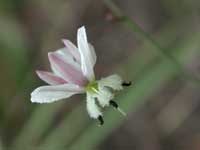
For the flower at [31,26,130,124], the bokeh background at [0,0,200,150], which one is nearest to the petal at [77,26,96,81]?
the flower at [31,26,130,124]

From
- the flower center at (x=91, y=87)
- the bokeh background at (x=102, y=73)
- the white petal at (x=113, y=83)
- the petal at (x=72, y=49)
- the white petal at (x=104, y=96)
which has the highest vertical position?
the bokeh background at (x=102, y=73)

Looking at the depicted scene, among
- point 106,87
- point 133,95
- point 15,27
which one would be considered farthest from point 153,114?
point 106,87

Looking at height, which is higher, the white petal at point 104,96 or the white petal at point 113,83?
the white petal at point 113,83

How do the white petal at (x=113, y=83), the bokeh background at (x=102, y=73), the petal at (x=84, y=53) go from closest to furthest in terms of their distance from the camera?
the petal at (x=84, y=53), the white petal at (x=113, y=83), the bokeh background at (x=102, y=73)

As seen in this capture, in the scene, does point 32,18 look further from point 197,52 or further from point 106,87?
point 106,87

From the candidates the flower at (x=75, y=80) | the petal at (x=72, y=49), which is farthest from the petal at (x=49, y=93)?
the petal at (x=72, y=49)

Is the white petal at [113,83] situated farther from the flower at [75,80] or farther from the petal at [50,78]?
the petal at [50,78]

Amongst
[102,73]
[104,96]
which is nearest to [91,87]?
[104,96]

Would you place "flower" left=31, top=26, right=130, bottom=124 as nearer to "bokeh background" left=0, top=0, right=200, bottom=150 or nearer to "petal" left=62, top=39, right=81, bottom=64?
"petal" left=62, top=39, right=81, bottom=64
